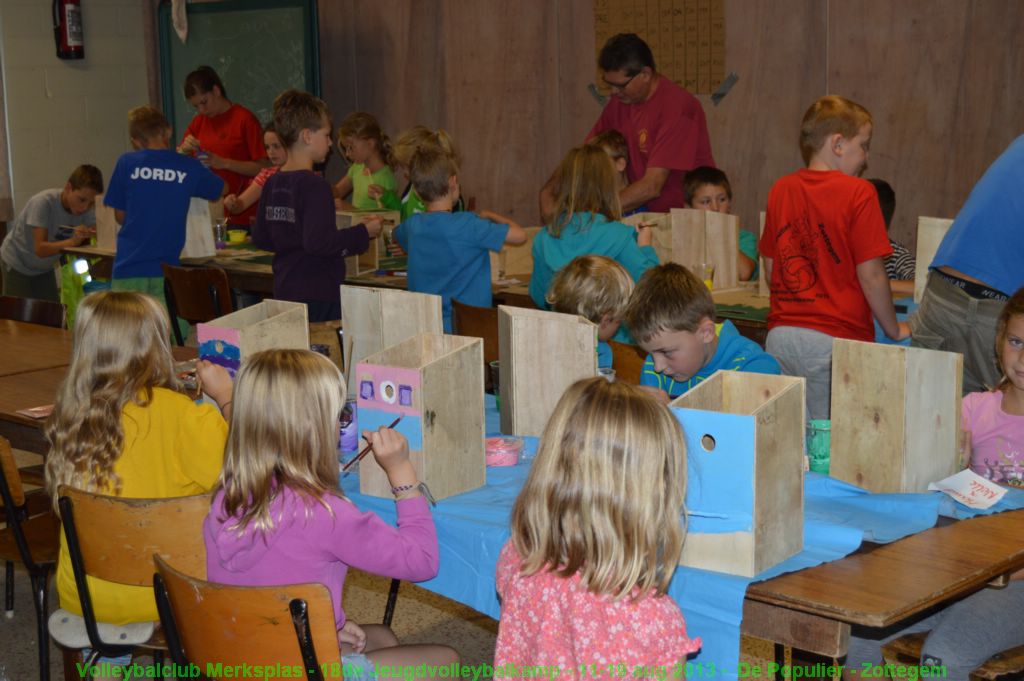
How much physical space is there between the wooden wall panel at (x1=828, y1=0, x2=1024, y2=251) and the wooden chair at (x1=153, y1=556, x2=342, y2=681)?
14.9 feet

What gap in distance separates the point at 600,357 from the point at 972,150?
3.08 meters

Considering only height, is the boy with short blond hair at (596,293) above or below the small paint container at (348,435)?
above

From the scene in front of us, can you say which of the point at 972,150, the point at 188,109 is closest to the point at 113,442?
the point at 972,150

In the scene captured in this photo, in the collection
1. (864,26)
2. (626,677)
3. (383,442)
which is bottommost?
(626,677)

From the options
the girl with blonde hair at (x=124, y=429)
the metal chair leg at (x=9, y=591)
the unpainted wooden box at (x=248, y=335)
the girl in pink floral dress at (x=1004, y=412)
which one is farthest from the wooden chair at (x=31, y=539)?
the girl in pink floral dress at (x=1004, y=412)

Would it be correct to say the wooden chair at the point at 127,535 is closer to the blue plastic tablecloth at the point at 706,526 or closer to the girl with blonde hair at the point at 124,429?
the girl with blonde hair at the point at 124,429

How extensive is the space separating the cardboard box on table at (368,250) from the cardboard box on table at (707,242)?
143 cm

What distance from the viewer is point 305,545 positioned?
216 centimetres

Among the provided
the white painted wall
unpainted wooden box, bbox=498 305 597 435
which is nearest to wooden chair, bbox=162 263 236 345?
unpainted wooden box, bbox=498 305 597 435

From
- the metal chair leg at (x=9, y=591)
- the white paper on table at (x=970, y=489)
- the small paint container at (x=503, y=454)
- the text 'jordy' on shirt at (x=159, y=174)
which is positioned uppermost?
the text 'jordy' on shirt at (x=159, y=174)

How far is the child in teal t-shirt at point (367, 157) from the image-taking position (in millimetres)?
6484

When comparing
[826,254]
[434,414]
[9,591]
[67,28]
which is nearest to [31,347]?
[9,591]

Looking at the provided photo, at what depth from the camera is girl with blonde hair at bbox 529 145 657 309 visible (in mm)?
4266

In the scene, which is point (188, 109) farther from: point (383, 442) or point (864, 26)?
point (383, 442)
